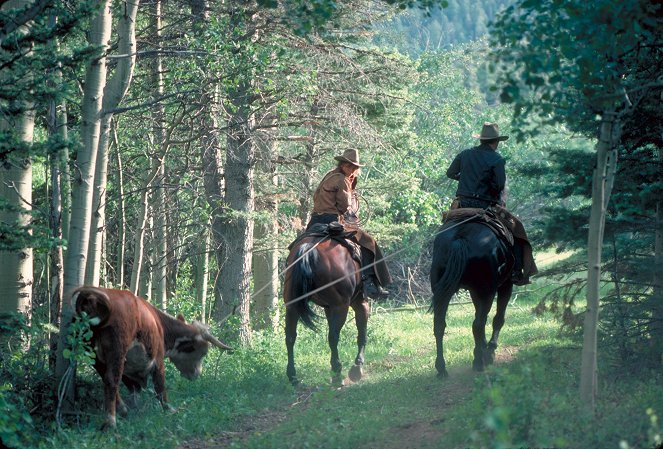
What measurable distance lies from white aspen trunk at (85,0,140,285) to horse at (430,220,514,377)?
4443 mm

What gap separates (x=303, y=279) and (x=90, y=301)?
11.3 feet

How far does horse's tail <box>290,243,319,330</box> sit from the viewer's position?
12.1 meters

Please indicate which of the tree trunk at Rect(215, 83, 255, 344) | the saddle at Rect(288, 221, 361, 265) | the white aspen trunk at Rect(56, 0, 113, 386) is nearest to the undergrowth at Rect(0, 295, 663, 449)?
the white aspen trunk at Rect(56, 0, 113, 386)

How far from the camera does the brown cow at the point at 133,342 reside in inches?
377

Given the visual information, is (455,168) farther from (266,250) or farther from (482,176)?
(266,250)

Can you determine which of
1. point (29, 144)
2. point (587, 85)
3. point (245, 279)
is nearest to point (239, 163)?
point (245, 279)

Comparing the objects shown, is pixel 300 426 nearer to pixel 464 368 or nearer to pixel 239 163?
pixel 464 368

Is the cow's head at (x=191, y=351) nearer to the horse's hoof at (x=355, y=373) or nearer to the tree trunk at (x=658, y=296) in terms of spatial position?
the horse's hoof at (x=355, y=373)

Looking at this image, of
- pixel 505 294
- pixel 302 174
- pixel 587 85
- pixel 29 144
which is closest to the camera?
pixel 587 85

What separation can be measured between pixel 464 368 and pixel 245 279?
5.51 m

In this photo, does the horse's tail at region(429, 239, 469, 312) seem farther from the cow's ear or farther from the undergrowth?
the cow's ear

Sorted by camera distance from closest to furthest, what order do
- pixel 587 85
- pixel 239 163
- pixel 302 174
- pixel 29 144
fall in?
pixel 587 85 < pixel 29 144 < pixel 239 163 < pixel 302 174

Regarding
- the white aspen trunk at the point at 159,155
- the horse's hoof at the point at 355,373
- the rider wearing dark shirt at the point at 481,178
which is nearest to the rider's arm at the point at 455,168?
the rider wearing dark shirt at the point at 481,178

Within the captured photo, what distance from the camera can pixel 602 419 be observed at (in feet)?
23.8
